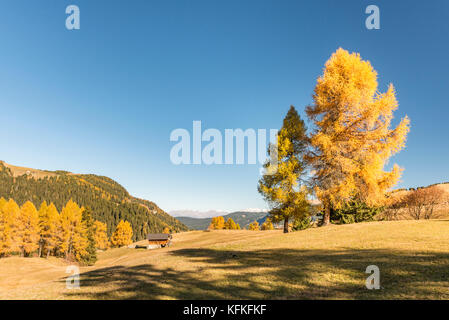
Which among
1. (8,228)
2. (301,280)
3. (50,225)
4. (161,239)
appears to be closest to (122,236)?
(50,225)

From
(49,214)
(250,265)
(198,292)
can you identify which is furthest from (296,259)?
(49,214)

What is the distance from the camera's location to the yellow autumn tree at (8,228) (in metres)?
54.4

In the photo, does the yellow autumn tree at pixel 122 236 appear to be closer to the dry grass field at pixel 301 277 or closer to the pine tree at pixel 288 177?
the pine tree at pixel 288 177

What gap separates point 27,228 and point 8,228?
3.46 metres

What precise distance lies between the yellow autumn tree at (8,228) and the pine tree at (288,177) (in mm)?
63873

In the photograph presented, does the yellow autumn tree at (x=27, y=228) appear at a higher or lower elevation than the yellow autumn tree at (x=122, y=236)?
higher

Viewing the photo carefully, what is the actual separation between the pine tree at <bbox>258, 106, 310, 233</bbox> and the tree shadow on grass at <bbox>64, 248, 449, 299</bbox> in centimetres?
1018

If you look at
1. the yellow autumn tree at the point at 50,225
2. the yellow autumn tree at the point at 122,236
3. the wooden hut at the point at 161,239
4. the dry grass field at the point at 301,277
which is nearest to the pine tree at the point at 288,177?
the dry grass field at the point at 301,277

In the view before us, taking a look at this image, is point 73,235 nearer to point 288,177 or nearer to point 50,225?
point 50,225

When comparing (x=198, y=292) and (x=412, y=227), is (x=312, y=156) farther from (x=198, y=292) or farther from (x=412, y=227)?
(x=198, y=292)

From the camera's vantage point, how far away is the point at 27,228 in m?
57.3

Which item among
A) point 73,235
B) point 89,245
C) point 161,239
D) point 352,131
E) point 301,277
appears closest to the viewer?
point 301,277

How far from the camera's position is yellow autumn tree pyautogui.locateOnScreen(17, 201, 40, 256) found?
5641 centimetres

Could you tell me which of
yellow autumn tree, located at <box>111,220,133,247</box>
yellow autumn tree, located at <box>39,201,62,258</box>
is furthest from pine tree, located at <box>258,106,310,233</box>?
yellow autumn tree, located at <box>111,220,133,247</box>
